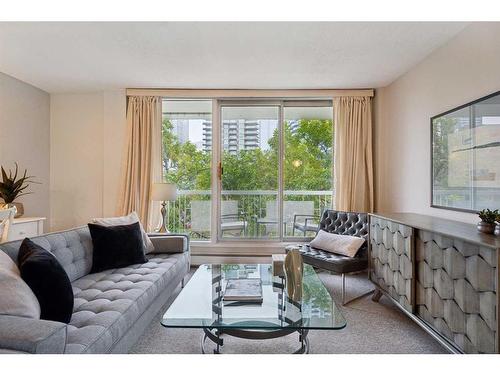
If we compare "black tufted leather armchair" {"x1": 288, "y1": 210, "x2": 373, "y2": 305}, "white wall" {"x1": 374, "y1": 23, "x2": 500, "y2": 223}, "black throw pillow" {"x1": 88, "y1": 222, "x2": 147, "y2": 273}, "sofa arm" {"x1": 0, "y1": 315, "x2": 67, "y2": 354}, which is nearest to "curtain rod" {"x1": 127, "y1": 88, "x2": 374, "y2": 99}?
"white wall" {"x1": 374, "y1": 23, "x2": 500, "y2": 223}

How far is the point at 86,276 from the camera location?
231 centimetres

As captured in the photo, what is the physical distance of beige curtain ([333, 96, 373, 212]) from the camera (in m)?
3.91

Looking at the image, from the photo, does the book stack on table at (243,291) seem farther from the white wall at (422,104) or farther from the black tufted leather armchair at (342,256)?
the white wall at (422,104)

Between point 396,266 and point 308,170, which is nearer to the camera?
point 396,266

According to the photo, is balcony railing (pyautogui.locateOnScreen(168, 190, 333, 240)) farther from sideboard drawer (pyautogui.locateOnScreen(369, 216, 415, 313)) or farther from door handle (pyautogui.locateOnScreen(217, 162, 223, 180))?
sideboard drawer (pyautogui.locateOnScreen(369, 216, 415, 313))

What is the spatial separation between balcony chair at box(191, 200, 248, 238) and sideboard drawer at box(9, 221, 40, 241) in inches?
72.1

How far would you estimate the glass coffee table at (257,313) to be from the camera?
1565mm

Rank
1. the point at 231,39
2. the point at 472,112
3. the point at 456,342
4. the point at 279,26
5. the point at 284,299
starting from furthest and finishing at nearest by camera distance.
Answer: the point at 231,39 < the point at 279,26 < the point at 472,112 < the point at 284,299 < the point at 456,342

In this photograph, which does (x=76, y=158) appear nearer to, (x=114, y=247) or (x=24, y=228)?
(x=24, y=228)

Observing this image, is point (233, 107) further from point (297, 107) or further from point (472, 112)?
point (472, 112)

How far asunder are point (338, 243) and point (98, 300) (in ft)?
7.84

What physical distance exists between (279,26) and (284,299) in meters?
2.12

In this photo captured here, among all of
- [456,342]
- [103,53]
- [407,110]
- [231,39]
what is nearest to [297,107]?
[407,110]

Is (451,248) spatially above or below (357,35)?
below
